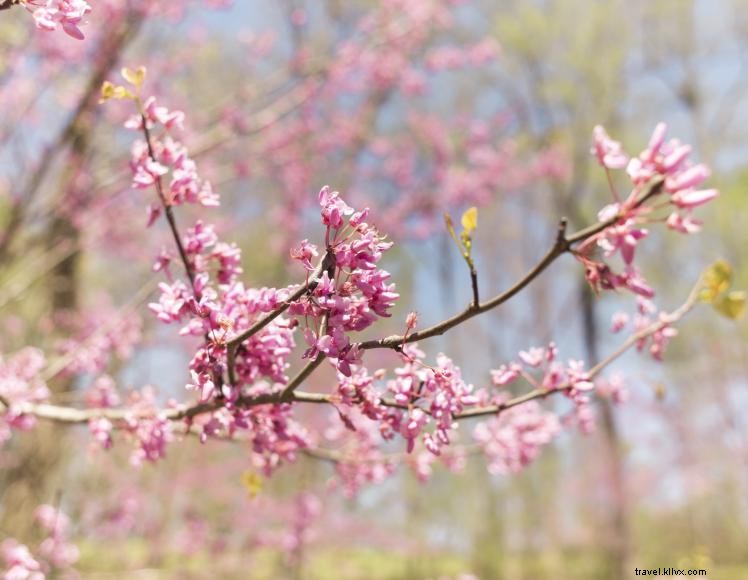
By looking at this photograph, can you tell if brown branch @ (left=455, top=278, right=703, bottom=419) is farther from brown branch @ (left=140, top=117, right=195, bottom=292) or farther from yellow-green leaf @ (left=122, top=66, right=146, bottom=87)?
yellow-green leaf @ (left=122, top=66, right=146, bottom=87)

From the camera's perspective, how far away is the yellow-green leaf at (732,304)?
5.06 feet

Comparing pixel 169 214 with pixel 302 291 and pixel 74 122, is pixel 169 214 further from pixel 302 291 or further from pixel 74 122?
pixel 74 122

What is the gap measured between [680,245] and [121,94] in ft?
63.1

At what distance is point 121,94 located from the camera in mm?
1595

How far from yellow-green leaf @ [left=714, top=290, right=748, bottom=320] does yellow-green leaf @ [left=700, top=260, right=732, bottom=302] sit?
0.06ft

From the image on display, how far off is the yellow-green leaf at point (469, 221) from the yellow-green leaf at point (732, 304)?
748 millimetres

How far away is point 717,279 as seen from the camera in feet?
5.10

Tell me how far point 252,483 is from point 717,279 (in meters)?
1.47

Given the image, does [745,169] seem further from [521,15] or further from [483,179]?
[483,179]

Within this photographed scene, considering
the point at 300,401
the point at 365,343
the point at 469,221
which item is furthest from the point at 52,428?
the point at 469,221

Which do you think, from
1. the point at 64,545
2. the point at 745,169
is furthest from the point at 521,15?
the point at 64,545

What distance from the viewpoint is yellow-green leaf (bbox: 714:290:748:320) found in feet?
5.06

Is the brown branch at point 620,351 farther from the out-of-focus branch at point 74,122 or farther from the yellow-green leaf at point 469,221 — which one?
the out-of-focus branch at point 74,122

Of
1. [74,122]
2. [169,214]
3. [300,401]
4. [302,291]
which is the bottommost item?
[300,401]
